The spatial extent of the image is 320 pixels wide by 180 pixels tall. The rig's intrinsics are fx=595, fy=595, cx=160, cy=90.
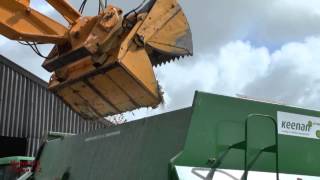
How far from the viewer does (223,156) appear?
4121 millimetres

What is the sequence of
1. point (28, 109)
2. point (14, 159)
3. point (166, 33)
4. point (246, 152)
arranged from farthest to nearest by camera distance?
1. point (28, 109)
2. point (14, 159)
3. point (166, 33)
4. point (246, 152)

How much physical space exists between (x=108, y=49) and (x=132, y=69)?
45 centimetres

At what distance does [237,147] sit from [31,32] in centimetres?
352

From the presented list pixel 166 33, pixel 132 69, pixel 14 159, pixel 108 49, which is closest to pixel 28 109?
pixel 14 159

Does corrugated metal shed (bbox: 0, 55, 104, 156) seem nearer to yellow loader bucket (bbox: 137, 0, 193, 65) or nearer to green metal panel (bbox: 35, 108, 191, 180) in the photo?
yellow loader bucket (bbox: 137, 0, 193, 65)

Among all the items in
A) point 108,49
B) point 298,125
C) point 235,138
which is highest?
point 108,49

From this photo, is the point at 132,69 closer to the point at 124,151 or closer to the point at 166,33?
the point at 166,33

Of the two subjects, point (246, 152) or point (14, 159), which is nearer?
point (246, 152)

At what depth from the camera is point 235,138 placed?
13.9 ft

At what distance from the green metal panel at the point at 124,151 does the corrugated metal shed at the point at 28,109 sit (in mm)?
10431

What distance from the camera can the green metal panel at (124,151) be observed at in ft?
13.7

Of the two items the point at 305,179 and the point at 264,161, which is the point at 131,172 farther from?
the point at 305,179

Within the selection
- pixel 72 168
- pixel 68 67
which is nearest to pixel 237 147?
pixel 72 168

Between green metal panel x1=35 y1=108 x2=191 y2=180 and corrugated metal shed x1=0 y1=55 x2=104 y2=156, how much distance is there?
1043 cm
